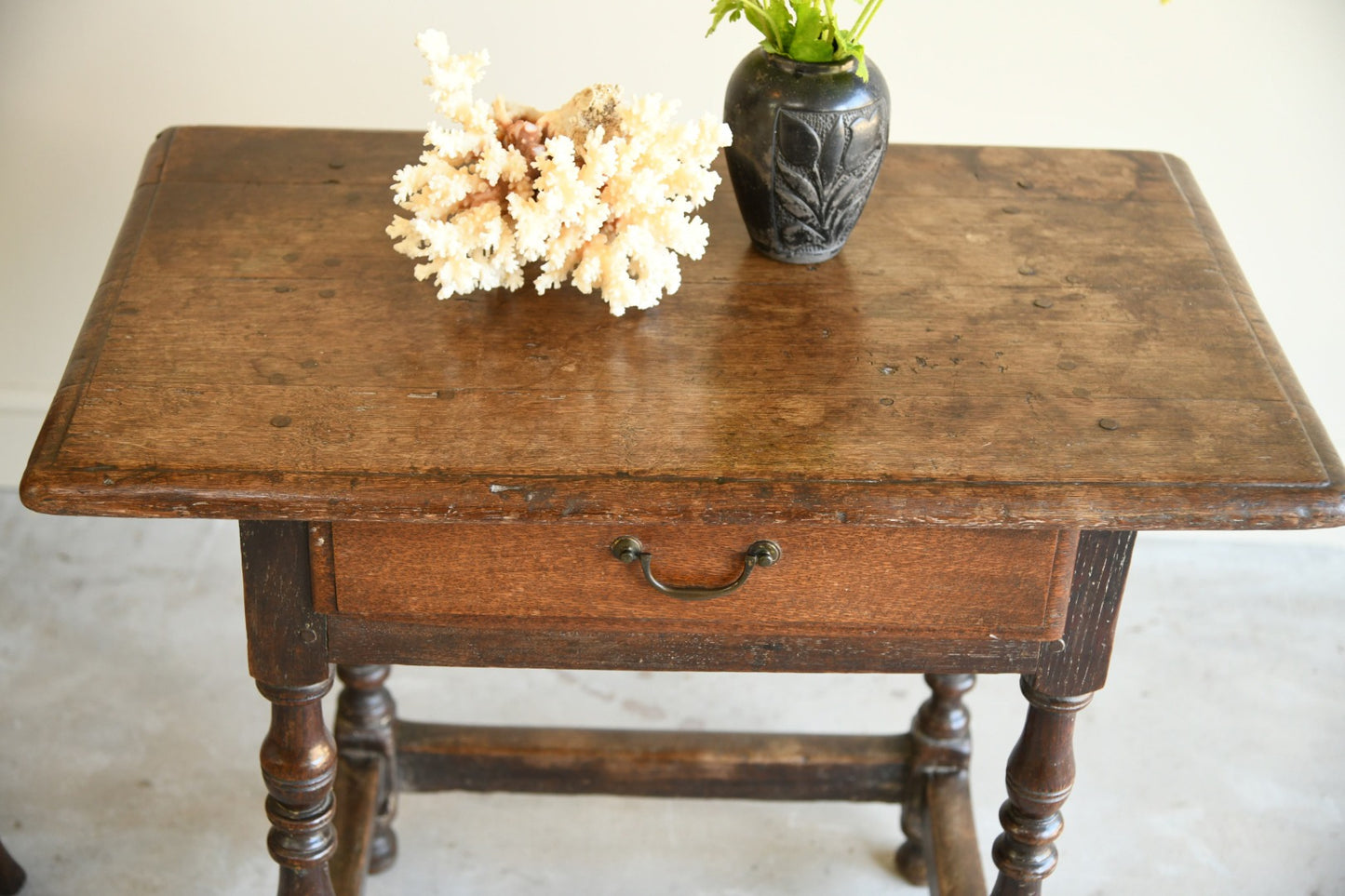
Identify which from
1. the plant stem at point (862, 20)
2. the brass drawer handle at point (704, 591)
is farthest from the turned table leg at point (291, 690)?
the plant stem at point (862, 20)

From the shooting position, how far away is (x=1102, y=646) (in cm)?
113

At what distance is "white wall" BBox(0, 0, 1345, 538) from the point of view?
1.90m

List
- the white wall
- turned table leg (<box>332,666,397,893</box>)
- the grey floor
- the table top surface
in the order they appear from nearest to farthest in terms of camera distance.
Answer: the table top surface, turned table leg (<box>332,666,397,893</box>), the grey floor, the white wall

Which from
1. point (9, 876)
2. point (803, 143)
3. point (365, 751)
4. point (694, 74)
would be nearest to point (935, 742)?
point (365, 751)

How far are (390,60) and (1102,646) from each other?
127 cm

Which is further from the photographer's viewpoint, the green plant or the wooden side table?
the green plant

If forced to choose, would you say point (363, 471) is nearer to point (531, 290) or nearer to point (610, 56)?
point (531, 290)

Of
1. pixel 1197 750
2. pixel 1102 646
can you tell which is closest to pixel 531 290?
pixel 1102 646

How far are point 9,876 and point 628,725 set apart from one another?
74cm

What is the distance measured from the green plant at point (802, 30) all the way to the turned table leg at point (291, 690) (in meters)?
0.55

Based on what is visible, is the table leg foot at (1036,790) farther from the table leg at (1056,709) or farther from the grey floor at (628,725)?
the grey floor at (628,725)

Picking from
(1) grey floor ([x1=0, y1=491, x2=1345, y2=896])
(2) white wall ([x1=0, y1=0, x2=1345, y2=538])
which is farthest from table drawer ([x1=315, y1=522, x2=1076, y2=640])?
(2) white wall ([x1=0, y1=0, x2=1345, y2=538])

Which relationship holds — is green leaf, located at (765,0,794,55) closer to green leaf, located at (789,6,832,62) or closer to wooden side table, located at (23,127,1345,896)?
green leaf, located at (789,6,832,62)

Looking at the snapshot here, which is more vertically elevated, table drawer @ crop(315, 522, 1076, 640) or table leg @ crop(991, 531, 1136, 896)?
table drawer @ crop(315, 522, 1076, 640)
